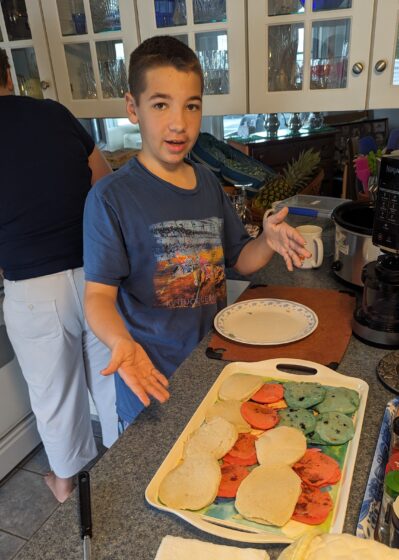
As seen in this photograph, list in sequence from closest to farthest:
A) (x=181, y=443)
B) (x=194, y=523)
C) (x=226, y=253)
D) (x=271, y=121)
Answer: (x=194, y=523) → (x=181, y=443) → (x=226, y=253) → (x=271, y=121)

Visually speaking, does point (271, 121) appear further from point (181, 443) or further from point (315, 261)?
point (181, 443)

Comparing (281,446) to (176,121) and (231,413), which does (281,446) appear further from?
(176,121)

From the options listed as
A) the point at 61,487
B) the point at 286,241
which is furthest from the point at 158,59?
the point at 61,487

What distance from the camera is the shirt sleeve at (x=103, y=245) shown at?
2.95 ft

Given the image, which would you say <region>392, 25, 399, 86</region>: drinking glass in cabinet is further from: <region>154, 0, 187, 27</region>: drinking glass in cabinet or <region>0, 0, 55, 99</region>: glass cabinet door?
<region>0, 0, 55, 99</region>: glass cabinet door

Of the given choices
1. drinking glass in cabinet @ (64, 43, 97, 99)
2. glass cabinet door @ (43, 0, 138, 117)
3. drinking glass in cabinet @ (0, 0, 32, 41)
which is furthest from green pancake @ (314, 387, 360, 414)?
drinking glass in cabinet @ (0, 0, 32, 41)

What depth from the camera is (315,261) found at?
1.28m

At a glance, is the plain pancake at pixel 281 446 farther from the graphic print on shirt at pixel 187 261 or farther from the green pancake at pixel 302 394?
the graphic print on shirt at pixel 187 261

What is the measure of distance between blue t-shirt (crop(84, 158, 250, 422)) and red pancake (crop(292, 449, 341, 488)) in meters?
0.46

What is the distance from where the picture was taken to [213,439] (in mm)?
643

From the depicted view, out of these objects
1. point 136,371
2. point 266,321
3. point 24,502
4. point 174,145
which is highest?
point 174,145

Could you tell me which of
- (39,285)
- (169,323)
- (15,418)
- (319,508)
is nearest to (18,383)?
(15,418)

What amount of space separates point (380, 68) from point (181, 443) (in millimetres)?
1087

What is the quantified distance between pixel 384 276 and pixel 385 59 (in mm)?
674
